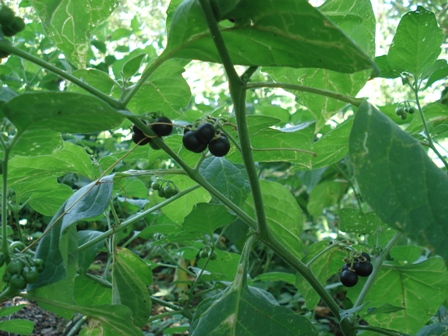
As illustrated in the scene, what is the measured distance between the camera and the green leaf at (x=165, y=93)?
1.14 metres

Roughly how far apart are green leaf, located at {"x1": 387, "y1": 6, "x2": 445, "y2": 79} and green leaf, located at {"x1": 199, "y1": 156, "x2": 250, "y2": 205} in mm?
517

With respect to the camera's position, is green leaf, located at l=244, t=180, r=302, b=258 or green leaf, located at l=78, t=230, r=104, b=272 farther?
green leaf, located at l=244, t=180, r=302, b=258

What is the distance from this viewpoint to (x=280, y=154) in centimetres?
131

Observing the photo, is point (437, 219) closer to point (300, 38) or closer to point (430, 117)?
point (300, 38)

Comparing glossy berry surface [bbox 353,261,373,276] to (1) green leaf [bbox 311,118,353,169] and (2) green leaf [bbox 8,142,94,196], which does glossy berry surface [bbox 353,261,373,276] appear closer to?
(1) green leaf [bbox 311,118,353,169]

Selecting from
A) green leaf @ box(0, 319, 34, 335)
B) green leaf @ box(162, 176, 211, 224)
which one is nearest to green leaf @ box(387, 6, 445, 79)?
green leaf @ box(162, 176, 211, 224)

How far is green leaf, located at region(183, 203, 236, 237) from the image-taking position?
1398mm

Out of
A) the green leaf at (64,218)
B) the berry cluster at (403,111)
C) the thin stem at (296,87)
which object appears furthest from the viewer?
the berry cluster at (403,111)

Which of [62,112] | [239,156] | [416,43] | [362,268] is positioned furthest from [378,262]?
[62,112]

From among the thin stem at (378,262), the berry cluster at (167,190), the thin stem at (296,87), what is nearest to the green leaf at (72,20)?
the thin stem at (296,87)

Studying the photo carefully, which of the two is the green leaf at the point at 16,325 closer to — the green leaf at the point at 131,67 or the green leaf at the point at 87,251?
the green leaf at the point at 87,251

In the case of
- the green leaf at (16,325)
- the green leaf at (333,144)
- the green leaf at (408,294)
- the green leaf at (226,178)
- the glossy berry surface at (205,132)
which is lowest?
the green leaf at (16,325)

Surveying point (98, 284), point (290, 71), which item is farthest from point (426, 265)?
point (98, 284)

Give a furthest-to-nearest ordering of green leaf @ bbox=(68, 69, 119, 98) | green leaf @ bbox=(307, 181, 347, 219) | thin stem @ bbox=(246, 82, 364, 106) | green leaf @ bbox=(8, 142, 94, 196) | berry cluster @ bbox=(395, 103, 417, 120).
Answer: green leaf @ bbox=(307, 181, 347, 219) → berry cluster @ bbox=(395, 103, 417, 120) → green leaf @ bbox=(8, 142, 94, 196) → green leaf @ bbox=(68, 69, 119, 98) → thin stem @ bbox=(246, 82, 364, 106)
